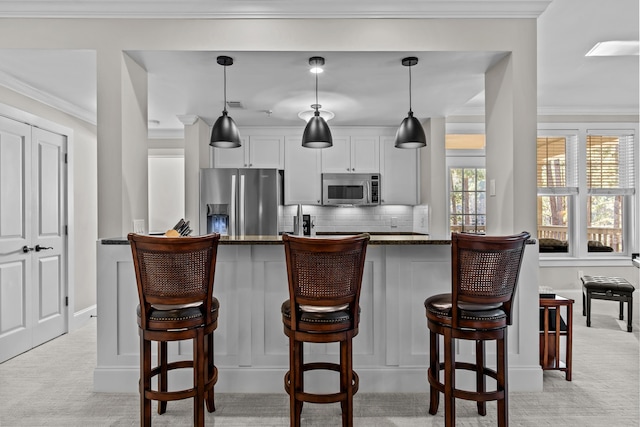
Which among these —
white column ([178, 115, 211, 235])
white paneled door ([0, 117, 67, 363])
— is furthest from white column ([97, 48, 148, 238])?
white column ([178, 115, 211, 235])

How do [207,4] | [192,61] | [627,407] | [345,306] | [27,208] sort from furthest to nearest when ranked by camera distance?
[27,208]
[192,61]
[207,4]
[627,407]
[345,306]

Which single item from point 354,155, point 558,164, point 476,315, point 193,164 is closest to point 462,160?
point 558,164

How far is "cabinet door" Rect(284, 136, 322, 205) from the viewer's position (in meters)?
5.40

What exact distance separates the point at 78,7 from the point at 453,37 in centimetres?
250

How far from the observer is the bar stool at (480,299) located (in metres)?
1.90

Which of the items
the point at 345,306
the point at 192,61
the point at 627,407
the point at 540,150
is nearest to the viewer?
the point at 345,306

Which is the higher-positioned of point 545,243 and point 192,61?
point 192,61

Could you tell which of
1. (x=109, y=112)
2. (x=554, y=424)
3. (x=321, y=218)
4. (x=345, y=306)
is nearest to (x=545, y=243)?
A: (x=321, y=218)

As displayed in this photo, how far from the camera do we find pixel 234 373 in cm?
260

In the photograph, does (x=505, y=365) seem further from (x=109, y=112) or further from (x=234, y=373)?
(x=109, y=112)

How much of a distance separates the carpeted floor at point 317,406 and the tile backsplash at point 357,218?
9.28 ft

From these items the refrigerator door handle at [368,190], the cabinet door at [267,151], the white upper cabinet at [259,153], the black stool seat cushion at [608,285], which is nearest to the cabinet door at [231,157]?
the white upper cabinet at [259,153]

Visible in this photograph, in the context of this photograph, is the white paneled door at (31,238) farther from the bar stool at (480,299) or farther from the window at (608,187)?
the window at (608,187)

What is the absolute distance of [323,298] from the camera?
1.88 metres
